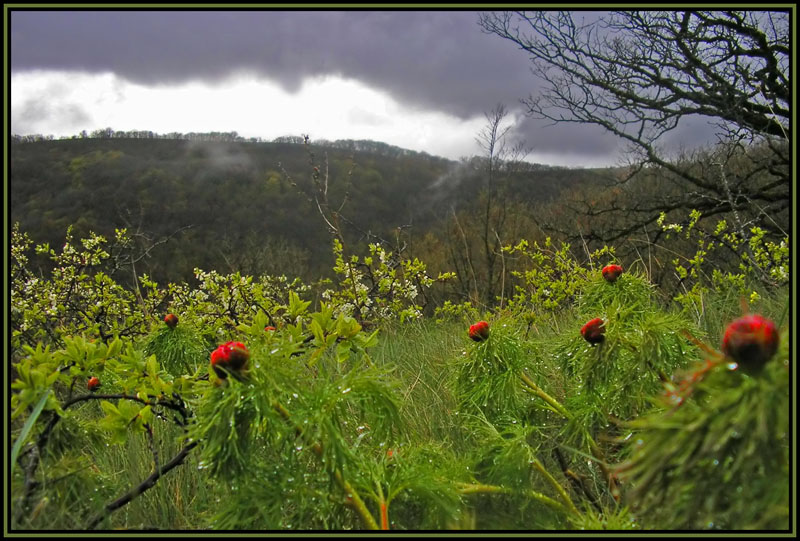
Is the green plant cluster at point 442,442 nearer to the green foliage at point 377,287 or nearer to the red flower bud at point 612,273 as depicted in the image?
the red flower bud at point 612,273

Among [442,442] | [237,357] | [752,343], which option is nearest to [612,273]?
[442,442]

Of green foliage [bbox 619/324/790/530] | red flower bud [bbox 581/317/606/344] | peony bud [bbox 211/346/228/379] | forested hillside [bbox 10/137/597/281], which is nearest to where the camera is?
green foliage [bbox 619/324/790/530]

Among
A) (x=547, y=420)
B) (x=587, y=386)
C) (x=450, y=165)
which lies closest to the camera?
(x=587, y=386)

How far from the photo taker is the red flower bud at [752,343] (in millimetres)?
476

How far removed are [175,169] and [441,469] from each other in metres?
62.9

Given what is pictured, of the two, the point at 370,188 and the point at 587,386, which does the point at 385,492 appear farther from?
the point at 370,188

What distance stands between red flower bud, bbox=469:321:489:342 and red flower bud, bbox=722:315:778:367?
0.70 m

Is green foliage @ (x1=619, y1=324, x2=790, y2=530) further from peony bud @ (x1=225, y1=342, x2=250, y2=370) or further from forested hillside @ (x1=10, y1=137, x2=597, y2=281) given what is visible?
forested hillside @ (x1=10, y1=137, x2=597, y2=281)

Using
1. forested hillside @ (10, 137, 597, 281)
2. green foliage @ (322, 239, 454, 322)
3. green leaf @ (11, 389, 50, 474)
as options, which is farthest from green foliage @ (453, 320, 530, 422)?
forested hillside @ (10, 137, 597, 281)

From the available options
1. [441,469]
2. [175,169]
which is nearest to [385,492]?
[441,469]

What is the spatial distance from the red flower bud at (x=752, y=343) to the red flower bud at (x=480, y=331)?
70 cm

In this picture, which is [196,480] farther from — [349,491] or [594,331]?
[594,331]

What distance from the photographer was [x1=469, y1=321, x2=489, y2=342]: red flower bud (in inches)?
46.2

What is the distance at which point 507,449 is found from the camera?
1004 mm
